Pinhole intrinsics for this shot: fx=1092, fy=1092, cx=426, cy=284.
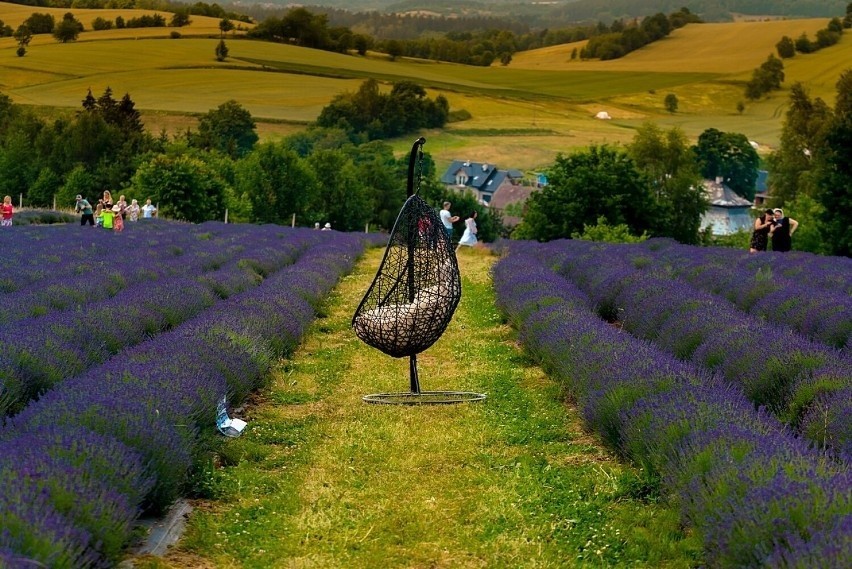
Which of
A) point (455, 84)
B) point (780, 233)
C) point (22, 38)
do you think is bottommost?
point (455, 84)

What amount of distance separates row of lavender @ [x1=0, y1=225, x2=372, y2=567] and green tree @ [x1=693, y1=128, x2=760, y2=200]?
8592 centimetres

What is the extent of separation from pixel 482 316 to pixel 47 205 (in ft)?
218

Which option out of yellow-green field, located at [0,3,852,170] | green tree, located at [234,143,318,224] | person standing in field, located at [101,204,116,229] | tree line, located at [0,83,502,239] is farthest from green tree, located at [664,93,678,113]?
person standing in field, located at [101,204,116,229]

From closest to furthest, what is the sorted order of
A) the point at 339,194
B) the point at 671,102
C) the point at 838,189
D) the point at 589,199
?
the point at 838,189 → the point at 589,199 → the point at 339,194 → the point at 671,102

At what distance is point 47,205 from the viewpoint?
74688mm

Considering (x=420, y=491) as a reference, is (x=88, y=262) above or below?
below

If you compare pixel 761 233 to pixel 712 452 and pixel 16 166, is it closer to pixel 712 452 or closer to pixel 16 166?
pixel 712 452

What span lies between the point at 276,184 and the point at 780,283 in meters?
63.2

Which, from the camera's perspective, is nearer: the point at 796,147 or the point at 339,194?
the point at 796,147

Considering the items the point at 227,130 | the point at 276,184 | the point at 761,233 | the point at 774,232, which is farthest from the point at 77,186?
the point at 774,232

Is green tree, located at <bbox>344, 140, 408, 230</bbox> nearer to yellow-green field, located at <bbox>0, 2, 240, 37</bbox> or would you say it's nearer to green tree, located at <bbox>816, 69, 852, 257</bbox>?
yellow-green field, located at <bbox>0, 2, 240, 37</bbox>

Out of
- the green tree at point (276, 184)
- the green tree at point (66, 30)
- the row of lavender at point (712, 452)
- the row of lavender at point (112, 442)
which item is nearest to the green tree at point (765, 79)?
the green tree at point (276, 184)

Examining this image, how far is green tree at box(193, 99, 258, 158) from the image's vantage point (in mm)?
87125

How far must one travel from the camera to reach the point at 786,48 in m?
112
